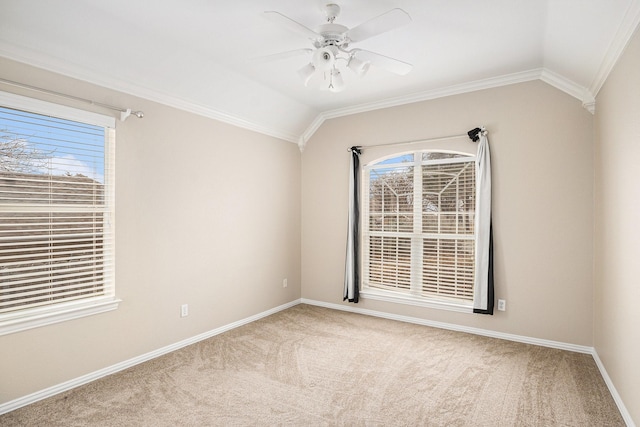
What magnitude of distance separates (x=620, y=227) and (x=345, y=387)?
7.46 feet

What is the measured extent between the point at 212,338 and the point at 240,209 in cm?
145

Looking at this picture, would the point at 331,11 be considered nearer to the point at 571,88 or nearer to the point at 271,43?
the point at 271,43

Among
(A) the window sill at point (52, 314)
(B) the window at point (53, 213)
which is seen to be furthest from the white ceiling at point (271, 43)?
(A) the window sill at point (52, 314)

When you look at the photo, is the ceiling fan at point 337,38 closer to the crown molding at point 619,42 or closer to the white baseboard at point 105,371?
the crown molding at point 619,42

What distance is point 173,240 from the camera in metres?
3.48

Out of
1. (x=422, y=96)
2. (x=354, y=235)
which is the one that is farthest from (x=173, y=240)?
(x=422, y=96)

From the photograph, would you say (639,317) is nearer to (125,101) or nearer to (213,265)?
(213,265)

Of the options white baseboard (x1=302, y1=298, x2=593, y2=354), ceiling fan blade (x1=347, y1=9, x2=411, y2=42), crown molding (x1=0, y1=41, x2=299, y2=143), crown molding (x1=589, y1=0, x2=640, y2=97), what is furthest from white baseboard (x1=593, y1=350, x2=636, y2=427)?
crown molding (x1=0, y1=41, x2=299, y2=143)

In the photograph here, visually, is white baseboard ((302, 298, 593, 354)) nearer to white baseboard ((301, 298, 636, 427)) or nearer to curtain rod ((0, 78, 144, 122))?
white baseboard ((301, 298, 636, 427))

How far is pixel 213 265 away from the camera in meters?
3.91

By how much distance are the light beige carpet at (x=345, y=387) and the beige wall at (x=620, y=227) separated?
1.05ft

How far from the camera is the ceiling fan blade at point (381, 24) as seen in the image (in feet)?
6.64

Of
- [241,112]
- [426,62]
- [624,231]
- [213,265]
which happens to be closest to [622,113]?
[624,231]

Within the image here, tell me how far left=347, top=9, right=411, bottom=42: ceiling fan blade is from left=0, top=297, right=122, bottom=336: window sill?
2.78 meters
